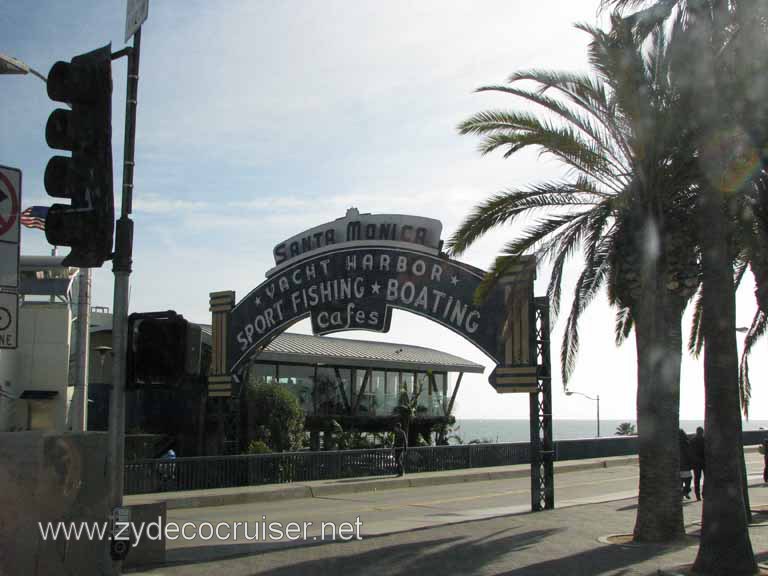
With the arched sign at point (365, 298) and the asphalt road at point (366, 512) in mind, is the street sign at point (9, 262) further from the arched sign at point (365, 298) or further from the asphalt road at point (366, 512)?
the arched sign at point (365, 298)

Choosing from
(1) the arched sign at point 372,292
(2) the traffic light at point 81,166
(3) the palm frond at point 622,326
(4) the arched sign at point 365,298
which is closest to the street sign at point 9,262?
(2) the traffic light at point 81,166

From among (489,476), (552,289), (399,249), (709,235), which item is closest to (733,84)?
(709,235)

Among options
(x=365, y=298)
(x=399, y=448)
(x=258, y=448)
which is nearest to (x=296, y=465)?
(x=258, y=448)

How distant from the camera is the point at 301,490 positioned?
71.4ft

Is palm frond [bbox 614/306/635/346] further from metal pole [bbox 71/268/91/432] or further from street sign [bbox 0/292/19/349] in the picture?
street sign [bbox 0/292/19/349]

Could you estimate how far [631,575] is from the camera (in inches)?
410

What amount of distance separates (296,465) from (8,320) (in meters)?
17.7

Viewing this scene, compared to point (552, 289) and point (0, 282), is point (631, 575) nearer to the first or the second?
point (552, 289)

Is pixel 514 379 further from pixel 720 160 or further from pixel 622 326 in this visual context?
pixel 720 160

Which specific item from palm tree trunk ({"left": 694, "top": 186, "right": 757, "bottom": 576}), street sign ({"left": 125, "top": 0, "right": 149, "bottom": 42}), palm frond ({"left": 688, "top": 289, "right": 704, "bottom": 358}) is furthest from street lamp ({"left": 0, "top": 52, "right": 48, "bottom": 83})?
palm frond ({"left": 688, "top": 289, "right": 704, "bottom": 358})

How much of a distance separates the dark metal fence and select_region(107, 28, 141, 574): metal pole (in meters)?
13.7

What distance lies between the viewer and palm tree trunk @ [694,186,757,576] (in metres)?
10.1

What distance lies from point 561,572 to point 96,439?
5924mm

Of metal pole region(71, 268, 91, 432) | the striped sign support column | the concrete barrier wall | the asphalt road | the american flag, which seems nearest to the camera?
the concrete barrier wall
